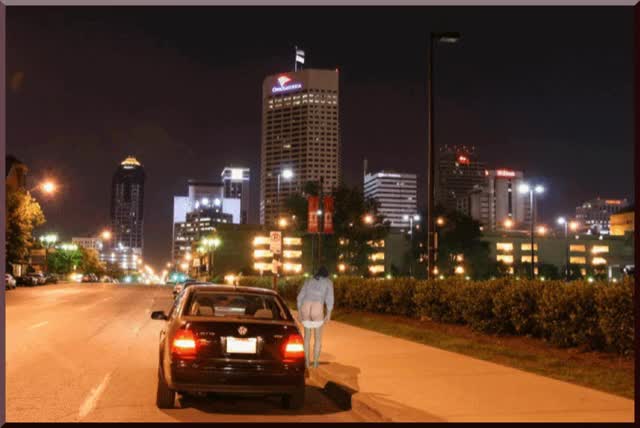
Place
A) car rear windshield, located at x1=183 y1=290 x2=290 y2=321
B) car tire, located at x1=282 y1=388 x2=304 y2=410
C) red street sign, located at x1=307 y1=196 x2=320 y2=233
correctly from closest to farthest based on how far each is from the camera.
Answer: car tire, located at x1=282 y1=388 x2=304 y2=410 < car rear windshield, located at x1=183 y1=290 x2=290 y2=321 < red street sign, located at x1=307 y1=196 x2=320 y2=233

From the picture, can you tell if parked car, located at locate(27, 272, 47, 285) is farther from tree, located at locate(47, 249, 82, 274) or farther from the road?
the road

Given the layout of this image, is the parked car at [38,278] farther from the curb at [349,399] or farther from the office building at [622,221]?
the office building at [622,221]

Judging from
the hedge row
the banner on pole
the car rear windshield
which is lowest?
the hedge row

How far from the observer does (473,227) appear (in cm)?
11425

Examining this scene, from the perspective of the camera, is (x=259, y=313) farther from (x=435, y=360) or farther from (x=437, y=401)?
(x=435, y=360)

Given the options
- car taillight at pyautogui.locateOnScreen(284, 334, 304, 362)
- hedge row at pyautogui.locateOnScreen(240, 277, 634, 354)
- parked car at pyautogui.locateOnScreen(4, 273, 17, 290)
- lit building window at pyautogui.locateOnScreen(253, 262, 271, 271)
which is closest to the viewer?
car taillight at pyautogui.locateOnScreen(284, 334, 304, 362)

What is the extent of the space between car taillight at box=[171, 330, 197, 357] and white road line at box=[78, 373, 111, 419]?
1281 mm

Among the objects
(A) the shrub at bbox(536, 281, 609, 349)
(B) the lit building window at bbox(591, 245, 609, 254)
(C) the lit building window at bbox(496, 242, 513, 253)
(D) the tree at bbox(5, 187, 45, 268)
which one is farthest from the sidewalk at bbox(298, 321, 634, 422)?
(B) the lit building window at bbox(591, 245, 609, 254)

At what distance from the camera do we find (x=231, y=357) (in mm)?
8922

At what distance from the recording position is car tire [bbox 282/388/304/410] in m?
9.52

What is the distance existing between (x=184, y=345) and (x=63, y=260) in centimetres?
12798

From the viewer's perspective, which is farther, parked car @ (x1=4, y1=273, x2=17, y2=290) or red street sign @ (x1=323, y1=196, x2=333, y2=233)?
parked car @ (x1=4, y1=273, x2=17, y2=290)

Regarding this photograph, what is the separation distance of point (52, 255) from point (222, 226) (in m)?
29.4

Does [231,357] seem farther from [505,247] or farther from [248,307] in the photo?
[505,247]
